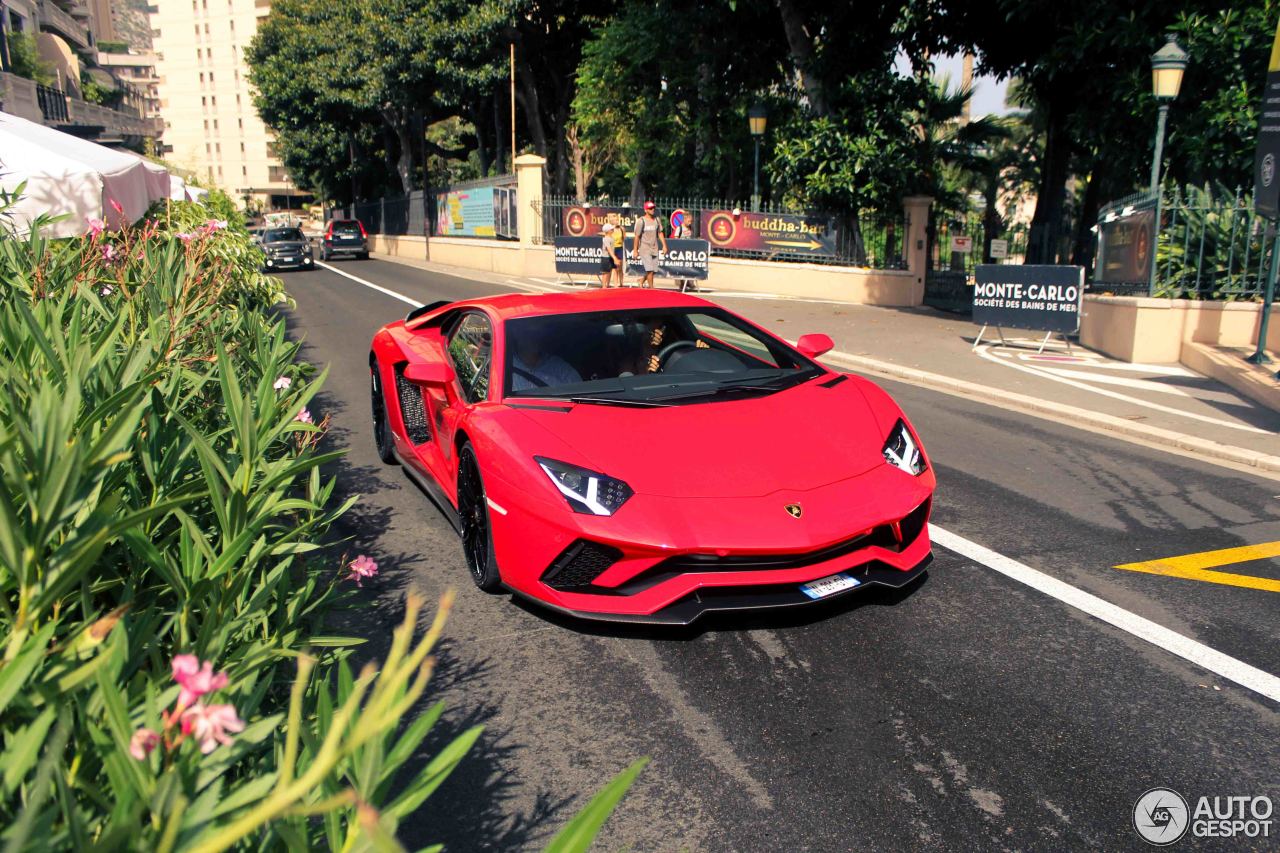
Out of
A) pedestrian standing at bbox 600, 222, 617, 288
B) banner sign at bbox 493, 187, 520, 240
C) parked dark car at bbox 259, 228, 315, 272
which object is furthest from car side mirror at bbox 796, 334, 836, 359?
parked dark car at bbox 259, 228, 315, 272

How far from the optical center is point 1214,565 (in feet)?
17.1

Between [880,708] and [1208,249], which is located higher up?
[1208,249]

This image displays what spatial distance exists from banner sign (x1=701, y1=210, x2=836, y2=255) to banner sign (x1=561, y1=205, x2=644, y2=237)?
3.19 metres

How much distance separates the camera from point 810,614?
455 cm

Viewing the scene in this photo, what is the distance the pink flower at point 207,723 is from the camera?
141 centimetres

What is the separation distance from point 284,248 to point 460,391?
3226 cm

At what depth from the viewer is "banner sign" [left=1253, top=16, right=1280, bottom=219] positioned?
412 inches

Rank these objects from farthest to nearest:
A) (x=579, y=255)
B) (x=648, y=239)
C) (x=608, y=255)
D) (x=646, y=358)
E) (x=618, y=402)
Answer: (x=579, y=255) < (x=608, y=255) < (x=648, y=239) < (x=646, y=358) < (x=618, y=402)

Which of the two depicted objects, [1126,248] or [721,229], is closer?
[1126,248]

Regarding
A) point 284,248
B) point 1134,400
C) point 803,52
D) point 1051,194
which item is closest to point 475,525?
point 1134,400

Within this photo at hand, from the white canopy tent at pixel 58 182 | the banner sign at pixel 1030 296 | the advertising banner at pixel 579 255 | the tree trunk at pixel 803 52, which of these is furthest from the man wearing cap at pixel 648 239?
the white canopy tent at pixel 58 182

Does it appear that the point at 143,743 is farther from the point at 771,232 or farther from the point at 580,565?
the point at 771,232

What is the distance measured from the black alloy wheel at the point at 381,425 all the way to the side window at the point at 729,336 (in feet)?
7.97

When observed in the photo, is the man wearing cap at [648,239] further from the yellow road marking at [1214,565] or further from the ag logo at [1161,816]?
the ag logo at [1161,816]
